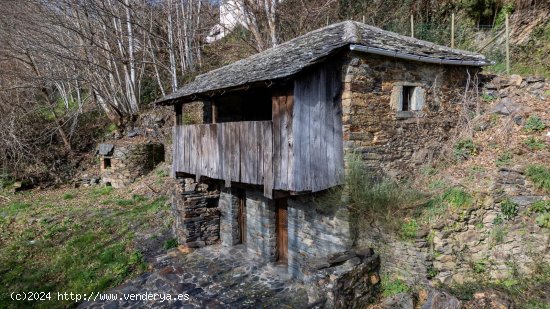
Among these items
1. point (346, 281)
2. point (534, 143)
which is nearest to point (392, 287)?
point (346, 281)

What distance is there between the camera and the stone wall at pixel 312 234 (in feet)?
20.2

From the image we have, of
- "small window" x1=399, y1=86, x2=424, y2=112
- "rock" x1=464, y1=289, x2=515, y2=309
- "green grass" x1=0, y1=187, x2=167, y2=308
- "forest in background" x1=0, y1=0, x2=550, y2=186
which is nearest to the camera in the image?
"rock" x1=464, y1=289, x2=515, y2=309

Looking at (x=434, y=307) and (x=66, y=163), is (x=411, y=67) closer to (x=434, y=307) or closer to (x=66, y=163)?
(x=434, y=307)

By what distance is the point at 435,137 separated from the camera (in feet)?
23.9

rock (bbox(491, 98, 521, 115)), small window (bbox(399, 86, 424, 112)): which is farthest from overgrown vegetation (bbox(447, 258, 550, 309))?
rock (bbox(491, 98, 521, 115))

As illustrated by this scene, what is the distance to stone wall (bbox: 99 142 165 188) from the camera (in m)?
14.6

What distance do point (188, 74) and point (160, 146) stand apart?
391 cm

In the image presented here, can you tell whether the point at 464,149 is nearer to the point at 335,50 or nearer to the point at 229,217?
the point at 335,50

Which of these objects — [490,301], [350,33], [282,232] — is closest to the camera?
[490,301]

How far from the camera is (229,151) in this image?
684 centimetres

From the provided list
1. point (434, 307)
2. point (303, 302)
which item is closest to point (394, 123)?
point (434, 307)

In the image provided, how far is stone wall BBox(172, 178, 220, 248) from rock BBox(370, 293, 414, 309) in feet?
18.1

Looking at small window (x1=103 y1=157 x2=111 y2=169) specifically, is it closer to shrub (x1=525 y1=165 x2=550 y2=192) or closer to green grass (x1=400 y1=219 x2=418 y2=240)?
green grass (x1=400 y1=219 x2=418 y2=240)

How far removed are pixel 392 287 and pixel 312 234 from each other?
6.01ft
